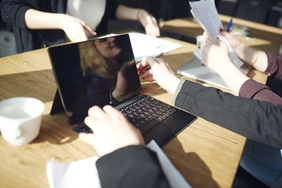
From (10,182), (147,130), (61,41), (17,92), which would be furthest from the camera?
(61,41)

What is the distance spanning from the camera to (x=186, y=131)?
61 centimetres

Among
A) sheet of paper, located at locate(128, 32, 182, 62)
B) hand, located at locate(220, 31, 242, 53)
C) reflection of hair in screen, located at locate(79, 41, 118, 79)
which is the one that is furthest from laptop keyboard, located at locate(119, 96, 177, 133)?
hand, located at locate(220, 31, 242, 53)

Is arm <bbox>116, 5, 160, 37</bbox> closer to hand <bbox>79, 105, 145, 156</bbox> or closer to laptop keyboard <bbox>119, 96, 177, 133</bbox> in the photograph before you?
laptop keyboard <bbox>119, 96, 177, 133</bbox>

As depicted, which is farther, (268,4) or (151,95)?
(268,4)

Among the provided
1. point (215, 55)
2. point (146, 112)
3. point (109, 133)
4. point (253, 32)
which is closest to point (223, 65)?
point (215, 55)

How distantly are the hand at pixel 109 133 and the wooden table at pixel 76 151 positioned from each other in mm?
42

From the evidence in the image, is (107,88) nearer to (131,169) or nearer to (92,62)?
(92,62)

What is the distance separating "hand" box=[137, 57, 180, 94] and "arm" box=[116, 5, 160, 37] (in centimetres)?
52

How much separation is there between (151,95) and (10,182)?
17.7 inches

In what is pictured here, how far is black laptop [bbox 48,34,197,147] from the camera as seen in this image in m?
0.56

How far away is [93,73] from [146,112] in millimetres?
168

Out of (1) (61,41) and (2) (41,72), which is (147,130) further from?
(1) (61,41)

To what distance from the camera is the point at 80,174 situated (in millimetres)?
451

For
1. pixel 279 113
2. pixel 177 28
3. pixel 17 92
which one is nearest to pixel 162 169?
pixel 279 113
